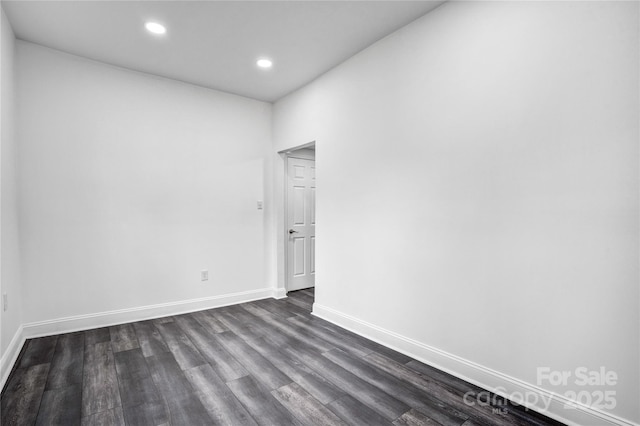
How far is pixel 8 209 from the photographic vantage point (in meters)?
2.62

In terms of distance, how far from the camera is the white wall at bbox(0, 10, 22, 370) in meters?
2.43

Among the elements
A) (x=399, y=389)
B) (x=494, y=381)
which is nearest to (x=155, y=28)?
(x=399, y=389)

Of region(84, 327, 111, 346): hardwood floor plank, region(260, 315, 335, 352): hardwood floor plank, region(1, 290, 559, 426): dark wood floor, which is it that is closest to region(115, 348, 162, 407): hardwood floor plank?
region(1, 290, 559, 426): dark wood floor

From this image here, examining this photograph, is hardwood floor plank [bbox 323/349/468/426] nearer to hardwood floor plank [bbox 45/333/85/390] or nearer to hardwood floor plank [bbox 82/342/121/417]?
hardwood floor plank [bbox 82/342/121/417]

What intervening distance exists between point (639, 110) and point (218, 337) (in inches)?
138

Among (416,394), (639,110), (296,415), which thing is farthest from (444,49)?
(296,415)

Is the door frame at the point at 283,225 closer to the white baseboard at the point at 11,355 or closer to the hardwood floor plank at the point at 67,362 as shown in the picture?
the hardwood floor plank at the point at 67,362

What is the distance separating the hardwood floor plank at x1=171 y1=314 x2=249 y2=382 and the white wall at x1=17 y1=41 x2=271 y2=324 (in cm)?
86

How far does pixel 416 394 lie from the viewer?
2113 millimetres

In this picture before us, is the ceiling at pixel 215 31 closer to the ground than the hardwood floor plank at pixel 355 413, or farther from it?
farther from it

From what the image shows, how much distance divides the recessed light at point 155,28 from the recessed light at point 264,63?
3.06 feet

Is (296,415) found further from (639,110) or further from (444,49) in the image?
(444,49)

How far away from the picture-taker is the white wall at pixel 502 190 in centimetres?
167

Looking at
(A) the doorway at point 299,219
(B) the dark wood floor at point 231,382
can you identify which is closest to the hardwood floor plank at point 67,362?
(B) the dark wood floor at point 231,382
